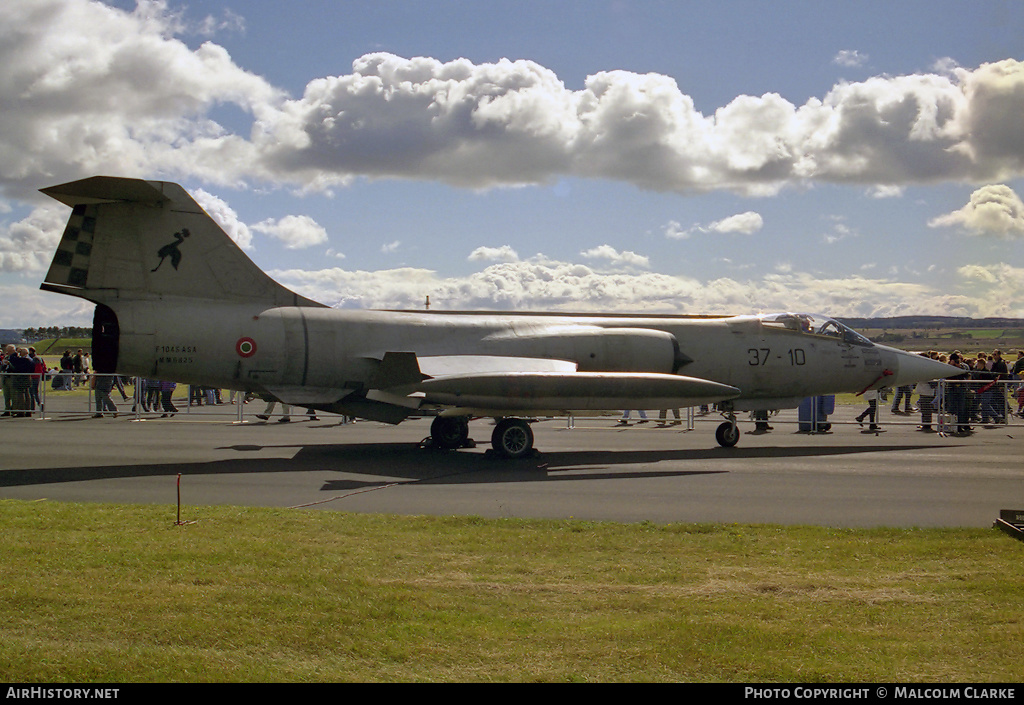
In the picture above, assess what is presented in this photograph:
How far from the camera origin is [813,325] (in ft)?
63.6

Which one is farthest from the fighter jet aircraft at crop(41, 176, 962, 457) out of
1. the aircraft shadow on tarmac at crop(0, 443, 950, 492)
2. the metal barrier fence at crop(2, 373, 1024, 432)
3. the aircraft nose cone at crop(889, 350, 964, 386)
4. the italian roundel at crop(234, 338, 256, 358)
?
the metal barrier fence at crop(2, 373, 1024, 432)

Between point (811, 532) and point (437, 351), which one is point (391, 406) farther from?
point (811, 532)

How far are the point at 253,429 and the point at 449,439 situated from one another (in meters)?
7.34

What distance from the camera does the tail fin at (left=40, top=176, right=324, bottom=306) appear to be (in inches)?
557

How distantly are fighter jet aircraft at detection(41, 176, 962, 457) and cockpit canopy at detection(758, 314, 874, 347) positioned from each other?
760 mm

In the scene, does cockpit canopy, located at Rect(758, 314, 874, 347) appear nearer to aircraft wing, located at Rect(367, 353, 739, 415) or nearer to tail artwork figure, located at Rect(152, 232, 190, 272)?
aircraft wing, located at Rect(367, 353, 739, 415)

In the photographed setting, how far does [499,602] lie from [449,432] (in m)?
11.6

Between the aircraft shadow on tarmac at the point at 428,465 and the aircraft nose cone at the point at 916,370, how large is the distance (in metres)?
2.03

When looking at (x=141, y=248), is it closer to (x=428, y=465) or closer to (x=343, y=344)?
(x=343, y=344)

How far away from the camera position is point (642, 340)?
1792 centimetres

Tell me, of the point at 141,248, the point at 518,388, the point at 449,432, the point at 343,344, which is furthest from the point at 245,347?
the point at 518,388

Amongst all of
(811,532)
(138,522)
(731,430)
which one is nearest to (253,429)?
(731,430)

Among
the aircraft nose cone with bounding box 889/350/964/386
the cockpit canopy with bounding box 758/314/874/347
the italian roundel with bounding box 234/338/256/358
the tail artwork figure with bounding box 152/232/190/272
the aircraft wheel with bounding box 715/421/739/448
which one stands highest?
the tail artwork figure with bounding box 152/232/190/272

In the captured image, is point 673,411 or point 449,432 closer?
point 449,432
